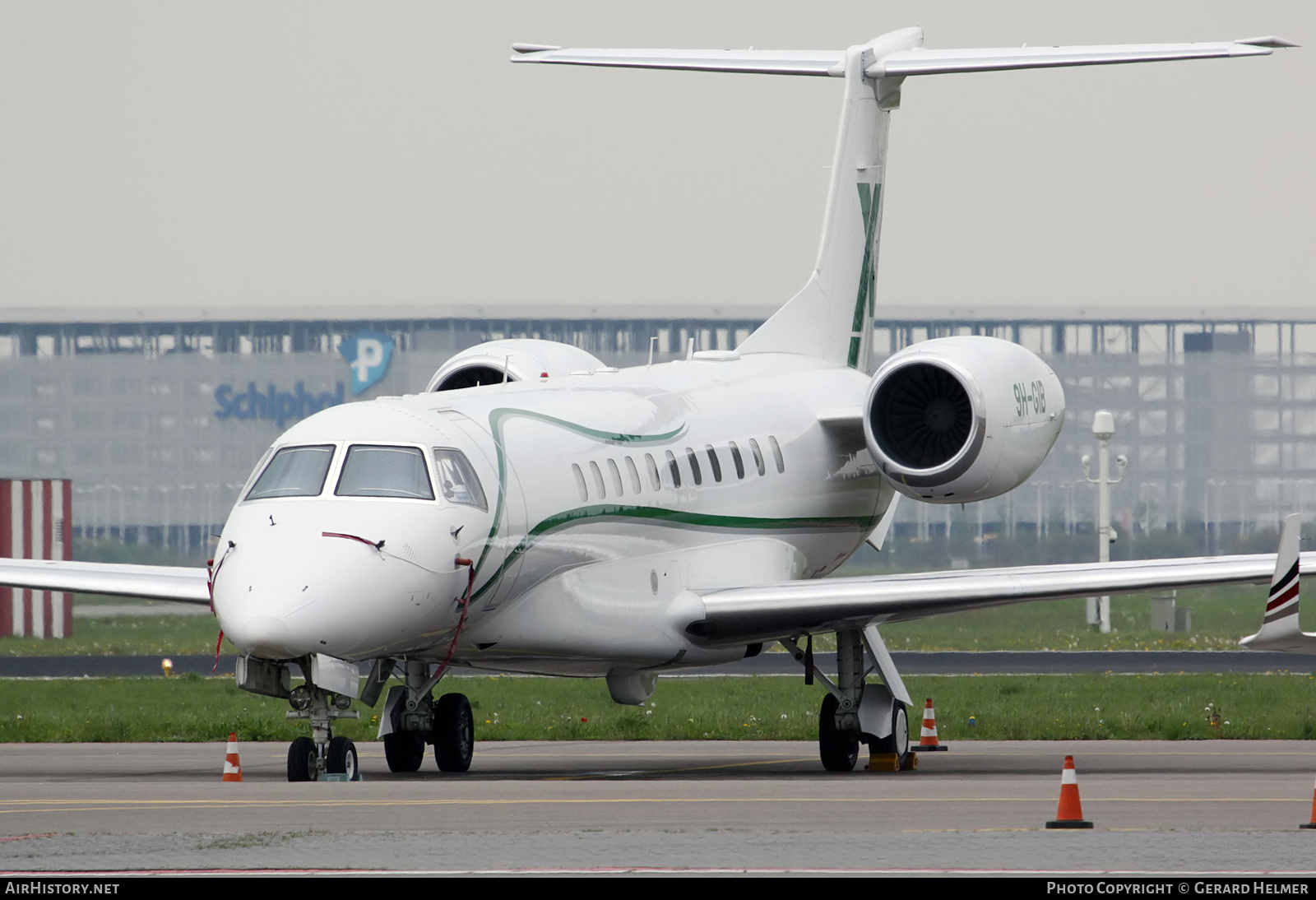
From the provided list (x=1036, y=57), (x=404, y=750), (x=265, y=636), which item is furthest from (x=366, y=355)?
(x=265, y=636)

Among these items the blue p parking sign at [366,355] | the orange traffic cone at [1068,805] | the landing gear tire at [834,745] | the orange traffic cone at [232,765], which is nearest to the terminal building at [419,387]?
the blue p parking sign at [366,355]

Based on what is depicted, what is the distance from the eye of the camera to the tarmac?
9969 millimetres

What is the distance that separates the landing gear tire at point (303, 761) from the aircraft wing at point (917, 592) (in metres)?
4.65

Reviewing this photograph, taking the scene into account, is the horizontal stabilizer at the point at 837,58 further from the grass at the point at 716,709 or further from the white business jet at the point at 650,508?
the grass at the point at 716,709

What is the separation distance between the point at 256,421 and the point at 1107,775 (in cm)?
7540

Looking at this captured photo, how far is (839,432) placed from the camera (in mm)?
24219

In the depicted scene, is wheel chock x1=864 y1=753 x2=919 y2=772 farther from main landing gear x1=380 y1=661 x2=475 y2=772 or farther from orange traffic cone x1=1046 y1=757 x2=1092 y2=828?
orange traffic cone x1=1046 y1=757 x2=1092 y2=828

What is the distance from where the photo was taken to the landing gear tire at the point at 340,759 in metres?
16.2

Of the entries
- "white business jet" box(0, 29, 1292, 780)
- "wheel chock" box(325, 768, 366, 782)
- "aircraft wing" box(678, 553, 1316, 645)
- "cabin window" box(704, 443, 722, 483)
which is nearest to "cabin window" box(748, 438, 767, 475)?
"white business jet" box(0, 29, 1292, 780)

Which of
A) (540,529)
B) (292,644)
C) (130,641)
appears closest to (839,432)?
(540,529)

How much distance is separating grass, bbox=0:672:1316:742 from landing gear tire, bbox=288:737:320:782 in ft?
23.9

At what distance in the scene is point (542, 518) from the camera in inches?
698
